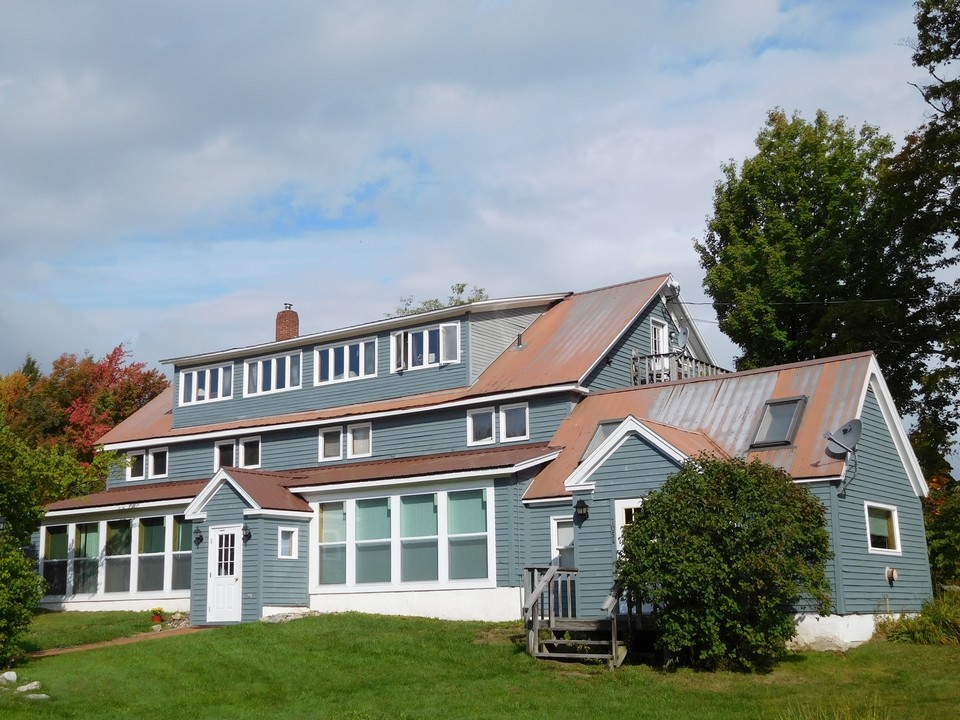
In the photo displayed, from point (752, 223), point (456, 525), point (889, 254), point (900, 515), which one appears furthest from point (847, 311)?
point (456, 525)

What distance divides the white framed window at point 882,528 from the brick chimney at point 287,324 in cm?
2049

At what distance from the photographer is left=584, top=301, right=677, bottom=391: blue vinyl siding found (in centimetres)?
2864

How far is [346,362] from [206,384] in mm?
5816

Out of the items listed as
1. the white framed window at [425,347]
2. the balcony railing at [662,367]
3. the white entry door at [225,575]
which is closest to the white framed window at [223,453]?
the white entry door at [225,575]

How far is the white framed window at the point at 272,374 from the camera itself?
3338cm

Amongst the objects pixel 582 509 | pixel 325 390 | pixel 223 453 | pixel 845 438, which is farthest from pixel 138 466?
pixel 845 438

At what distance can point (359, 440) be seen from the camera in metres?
30.9

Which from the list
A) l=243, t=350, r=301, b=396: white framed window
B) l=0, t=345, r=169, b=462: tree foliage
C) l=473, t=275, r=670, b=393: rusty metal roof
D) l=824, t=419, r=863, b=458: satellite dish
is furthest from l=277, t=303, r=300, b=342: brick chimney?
l=824, t=419, r=863, b=458: satellite dish

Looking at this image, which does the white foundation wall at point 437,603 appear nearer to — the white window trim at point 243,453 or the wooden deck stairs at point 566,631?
the wooden deck stairs at point 566,631

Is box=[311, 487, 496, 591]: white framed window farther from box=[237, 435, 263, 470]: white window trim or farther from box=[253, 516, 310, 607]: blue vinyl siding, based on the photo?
box=[237, 435, 263, 470]: white window trim

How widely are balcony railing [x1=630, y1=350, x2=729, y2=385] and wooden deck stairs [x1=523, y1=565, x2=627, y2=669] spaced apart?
9.44 m

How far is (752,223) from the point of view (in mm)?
40219

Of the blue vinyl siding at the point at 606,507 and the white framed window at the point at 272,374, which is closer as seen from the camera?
the blue vinyl siding at the point at 606,507

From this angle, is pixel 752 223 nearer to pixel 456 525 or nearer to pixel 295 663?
pixel 456 525
